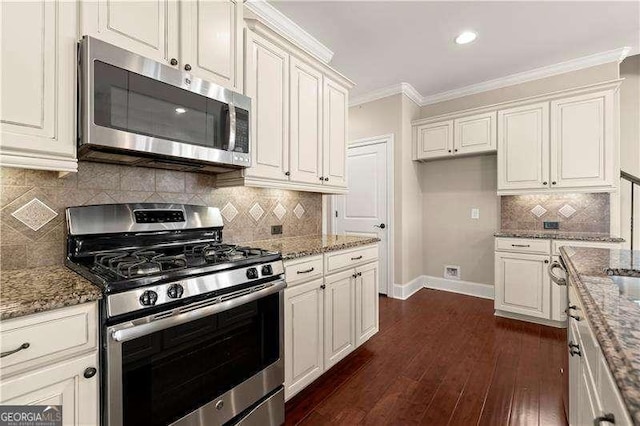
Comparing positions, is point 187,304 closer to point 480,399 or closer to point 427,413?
point 427,413

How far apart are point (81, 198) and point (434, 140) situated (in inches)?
152

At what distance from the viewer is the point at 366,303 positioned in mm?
2514

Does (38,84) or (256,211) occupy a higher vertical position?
(38,84)

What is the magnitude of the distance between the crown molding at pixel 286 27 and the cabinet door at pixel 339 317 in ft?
6.78

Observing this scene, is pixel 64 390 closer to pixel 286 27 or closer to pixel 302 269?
pixel 302 269

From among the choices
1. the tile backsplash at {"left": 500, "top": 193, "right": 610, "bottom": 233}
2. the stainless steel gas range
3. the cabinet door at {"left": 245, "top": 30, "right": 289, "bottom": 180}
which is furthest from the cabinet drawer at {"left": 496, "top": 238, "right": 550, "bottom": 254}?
the stainless steel gas range

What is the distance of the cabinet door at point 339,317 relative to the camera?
2078 mm

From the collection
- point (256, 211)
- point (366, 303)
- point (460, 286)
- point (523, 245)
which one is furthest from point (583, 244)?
point (256, 211)

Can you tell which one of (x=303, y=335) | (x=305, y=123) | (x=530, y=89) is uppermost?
(x=530, y=89)

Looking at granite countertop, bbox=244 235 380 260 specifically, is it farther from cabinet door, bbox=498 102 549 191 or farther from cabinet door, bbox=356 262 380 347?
cabinet door, bbox=498 102 549 191

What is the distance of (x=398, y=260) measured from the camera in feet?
13.1

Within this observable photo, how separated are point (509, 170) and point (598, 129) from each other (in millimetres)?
826

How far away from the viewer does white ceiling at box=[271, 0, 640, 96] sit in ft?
8.05

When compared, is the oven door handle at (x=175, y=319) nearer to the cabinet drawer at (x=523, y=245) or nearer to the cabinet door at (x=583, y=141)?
the cabinet drawer at (x=523, y=245)
